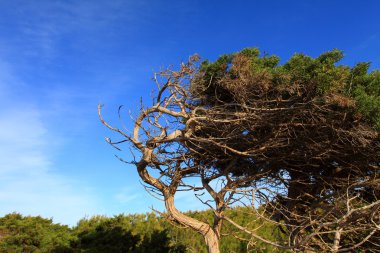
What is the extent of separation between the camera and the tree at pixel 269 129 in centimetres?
698

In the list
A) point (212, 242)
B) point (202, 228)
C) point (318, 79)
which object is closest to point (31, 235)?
point (202, 228)

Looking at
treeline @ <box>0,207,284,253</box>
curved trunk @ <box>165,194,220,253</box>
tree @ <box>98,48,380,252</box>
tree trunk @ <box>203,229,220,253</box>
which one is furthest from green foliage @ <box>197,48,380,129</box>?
treeline @ <box>0,207,284,253</box>

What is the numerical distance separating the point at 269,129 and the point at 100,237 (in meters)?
6.36

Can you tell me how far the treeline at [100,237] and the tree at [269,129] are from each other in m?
1.27

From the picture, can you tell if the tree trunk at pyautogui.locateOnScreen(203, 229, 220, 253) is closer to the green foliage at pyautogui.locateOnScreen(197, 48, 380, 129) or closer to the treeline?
the treeline

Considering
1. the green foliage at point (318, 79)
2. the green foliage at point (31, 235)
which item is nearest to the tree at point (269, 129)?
the green foliage at point (318, 79)

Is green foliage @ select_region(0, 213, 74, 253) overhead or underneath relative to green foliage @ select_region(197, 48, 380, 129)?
underneath

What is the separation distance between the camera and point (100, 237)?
11117 mm

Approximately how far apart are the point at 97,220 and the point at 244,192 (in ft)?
23.6

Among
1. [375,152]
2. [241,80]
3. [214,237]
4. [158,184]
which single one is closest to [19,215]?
[158,184]

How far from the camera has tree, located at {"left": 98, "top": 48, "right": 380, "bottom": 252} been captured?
6.98 meters

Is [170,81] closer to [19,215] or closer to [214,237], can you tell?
[214,237]

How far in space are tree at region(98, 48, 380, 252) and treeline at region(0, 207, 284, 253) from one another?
1270 mm

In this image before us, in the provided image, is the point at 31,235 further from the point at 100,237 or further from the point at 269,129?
the point at 269,129
